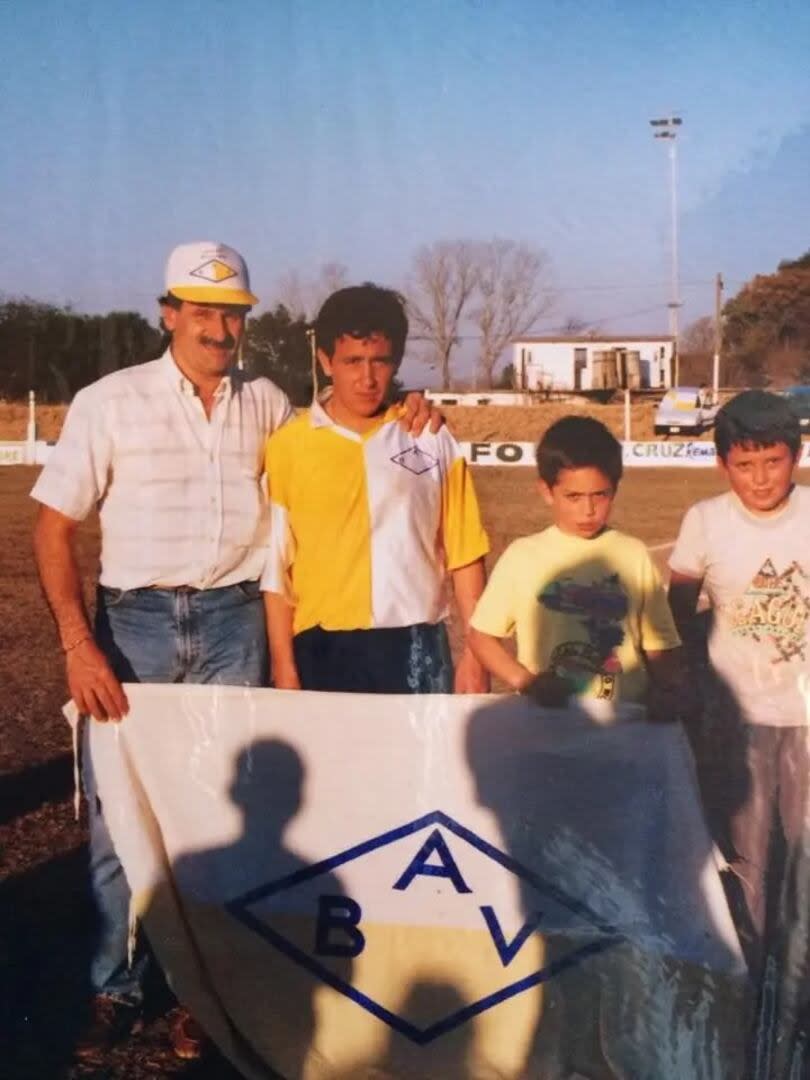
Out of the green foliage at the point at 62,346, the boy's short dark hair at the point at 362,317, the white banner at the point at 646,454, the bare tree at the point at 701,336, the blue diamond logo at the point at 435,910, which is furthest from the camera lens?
the white banner at the point at 646,454

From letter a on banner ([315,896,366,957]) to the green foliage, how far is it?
4.96 feet

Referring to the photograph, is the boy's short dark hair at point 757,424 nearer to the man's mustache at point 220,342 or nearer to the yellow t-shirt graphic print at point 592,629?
the yellow t-shirt graphic print at point 592,629

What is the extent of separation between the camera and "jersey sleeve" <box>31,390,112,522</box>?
3.03 m

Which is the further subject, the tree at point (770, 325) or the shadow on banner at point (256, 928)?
the tree at point (770, 325)

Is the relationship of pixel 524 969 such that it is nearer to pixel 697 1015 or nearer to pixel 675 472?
pixel 697 1015

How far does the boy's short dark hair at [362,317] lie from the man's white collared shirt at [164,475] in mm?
275

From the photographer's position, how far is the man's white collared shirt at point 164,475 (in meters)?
3.03

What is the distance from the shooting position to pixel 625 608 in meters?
2.89

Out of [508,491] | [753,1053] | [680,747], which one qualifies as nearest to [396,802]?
[680,747]

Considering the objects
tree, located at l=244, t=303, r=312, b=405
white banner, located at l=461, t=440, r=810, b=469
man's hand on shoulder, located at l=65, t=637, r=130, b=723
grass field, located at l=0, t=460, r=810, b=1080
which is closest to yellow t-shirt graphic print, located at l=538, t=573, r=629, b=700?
tree, located at l=244, t=303, r=312, b=405

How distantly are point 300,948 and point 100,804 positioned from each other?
573 millimetres

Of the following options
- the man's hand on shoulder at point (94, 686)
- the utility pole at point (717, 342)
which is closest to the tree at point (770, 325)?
the utility pole at point (717, 342)

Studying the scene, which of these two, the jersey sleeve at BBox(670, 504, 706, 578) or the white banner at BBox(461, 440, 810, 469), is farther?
the white banner at BBox(461, 440, 810, 469)

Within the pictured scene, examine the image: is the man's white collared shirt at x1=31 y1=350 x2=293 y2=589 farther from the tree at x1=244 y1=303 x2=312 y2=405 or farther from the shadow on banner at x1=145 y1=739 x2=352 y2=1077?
the shadow on banner at x1=145 y1=739 x2=352 y2=1077
